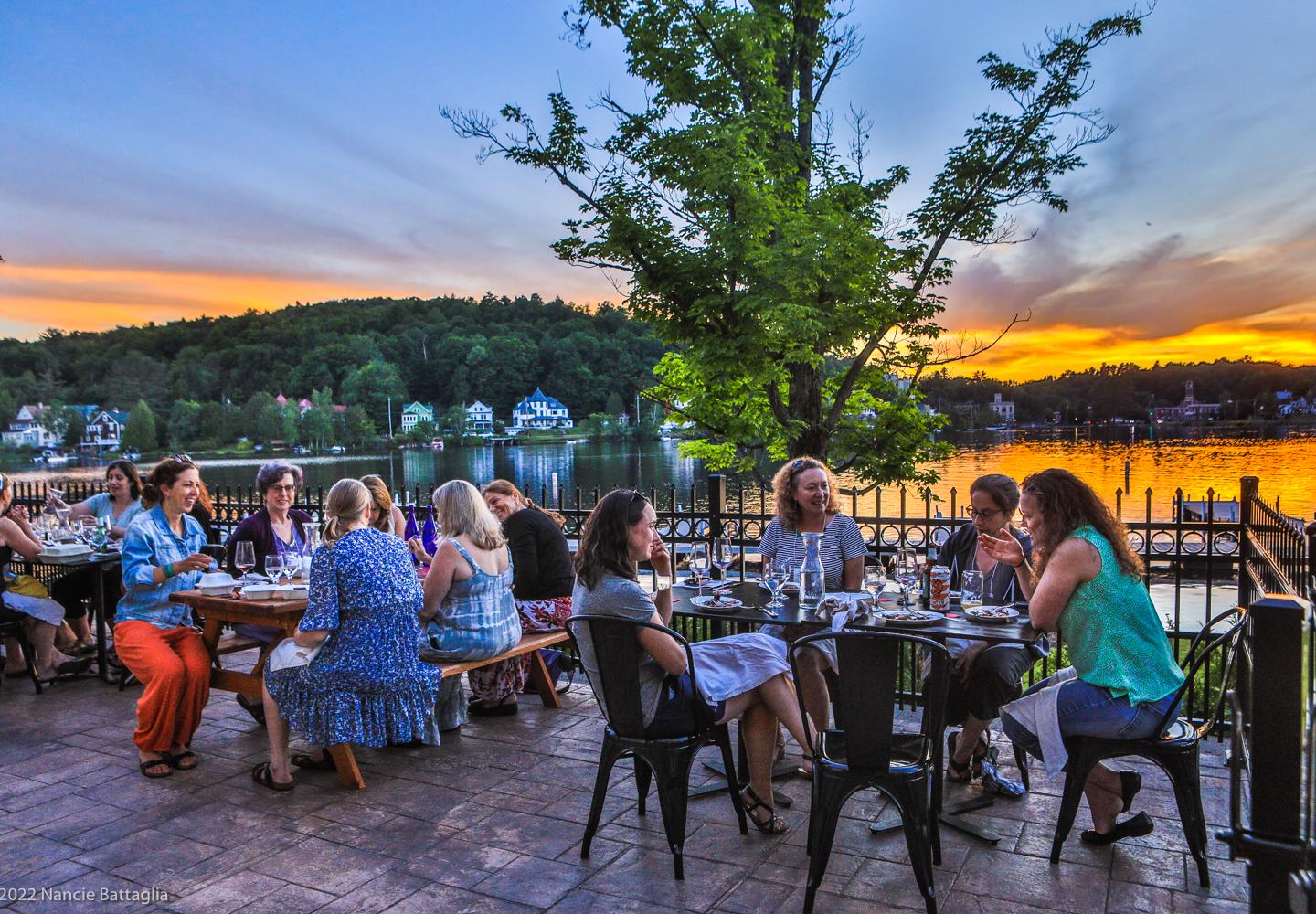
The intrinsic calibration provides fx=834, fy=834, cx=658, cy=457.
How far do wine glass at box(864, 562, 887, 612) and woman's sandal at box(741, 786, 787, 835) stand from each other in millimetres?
1029

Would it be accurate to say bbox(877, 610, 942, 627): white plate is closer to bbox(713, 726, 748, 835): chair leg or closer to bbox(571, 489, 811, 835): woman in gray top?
bbox(571, 489, 811, 835): woman in gray top

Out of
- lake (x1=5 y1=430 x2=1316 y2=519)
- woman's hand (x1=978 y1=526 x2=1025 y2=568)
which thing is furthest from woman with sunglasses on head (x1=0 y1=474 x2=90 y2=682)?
woman's hand (x1=978 y1=526 x2=1025 y2=568)

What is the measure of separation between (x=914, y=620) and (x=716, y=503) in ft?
8.78

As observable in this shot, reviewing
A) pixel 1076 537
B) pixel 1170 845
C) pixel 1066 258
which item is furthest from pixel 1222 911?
pixel 1066 258

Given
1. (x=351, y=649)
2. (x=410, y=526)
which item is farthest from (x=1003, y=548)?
(x=410, y=526)

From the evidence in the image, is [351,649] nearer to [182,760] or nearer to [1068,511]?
[182,760]

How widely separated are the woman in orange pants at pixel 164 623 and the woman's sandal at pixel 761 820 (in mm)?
2748

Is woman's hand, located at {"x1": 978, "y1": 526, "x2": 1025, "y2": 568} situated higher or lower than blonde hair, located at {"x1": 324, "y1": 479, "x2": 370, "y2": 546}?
lower

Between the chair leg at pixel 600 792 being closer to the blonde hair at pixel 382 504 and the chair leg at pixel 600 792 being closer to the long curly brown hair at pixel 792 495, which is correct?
the long curly brown hair at pixel 792 495

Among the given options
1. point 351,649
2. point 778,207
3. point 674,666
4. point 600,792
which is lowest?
point 600,792

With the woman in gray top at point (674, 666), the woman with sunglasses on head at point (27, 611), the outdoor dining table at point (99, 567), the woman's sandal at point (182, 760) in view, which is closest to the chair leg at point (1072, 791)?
the woman in gray top at point (674, 666)

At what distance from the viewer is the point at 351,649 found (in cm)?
375

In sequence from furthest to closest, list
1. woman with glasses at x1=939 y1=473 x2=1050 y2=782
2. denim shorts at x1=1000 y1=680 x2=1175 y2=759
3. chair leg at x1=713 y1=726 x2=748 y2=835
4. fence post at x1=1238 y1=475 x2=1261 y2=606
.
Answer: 1. fence post at x1=1238 y1=475 x2=1261 y2=606
2. woman with glasses at x1=939 y1=473 x2=1050 y2=782
3. chair leg at x1=713 y1=726 x2=748 y2=835
4. denim shorts at x1=1000 y1=680 x2=1175 y2=759

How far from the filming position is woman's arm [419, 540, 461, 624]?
13.5 ft
